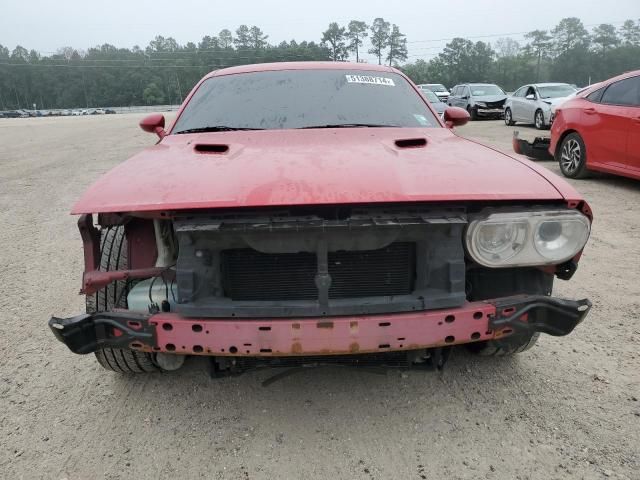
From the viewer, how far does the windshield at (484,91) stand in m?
19.9

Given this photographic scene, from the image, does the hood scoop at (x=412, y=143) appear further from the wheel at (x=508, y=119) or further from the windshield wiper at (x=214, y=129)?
the wheel at (x=508, y=119)

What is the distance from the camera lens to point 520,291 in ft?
7.15

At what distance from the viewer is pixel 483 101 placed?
19.3 m

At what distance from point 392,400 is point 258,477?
2.55ft

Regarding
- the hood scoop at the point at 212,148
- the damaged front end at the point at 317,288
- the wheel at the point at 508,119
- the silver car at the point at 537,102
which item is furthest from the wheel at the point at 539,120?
the hood scoop at the point at 212,148

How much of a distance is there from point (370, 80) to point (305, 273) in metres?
1.89

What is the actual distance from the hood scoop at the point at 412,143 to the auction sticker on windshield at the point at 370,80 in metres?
1.00

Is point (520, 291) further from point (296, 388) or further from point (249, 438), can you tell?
point (249, 438)

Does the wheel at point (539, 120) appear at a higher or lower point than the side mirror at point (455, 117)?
lower

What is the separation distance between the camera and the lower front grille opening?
1993mm

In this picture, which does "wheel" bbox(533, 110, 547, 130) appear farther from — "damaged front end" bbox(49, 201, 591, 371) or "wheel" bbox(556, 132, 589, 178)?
"damaged front end" bbox(49, 201, 591, 371)

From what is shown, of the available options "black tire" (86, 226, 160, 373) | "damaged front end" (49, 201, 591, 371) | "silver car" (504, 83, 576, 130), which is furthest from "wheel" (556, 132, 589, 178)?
"silver car" (504, 83, 576, 130)

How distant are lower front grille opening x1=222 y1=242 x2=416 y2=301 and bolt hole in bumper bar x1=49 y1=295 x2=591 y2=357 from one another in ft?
0.55

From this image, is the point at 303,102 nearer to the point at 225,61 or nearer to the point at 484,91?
the point at 484,91
